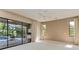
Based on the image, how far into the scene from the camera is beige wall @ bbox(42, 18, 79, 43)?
15.8m

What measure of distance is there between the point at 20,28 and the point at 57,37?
6475 mm

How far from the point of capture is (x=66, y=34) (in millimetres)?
15781

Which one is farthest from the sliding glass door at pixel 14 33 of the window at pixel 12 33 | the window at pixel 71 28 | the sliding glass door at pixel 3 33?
the window at pixel 71 28

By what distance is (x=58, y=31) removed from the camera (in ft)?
56.8

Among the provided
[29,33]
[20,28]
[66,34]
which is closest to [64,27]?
[66,34]

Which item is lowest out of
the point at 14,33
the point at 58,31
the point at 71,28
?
the point at 14,33

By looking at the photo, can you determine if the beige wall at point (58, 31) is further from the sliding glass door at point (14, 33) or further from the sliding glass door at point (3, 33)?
the sliding glass door at point (3, 33)

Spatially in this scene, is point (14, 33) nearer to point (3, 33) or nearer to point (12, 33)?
point (12, 33)

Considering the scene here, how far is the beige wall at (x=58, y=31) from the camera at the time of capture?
15.8 meters

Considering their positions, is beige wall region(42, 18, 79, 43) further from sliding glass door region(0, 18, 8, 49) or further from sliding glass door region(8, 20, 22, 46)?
sliding glass door region(0, 18, 8, 49)

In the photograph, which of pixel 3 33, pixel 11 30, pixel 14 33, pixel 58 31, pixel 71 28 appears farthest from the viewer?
pixel 58 31

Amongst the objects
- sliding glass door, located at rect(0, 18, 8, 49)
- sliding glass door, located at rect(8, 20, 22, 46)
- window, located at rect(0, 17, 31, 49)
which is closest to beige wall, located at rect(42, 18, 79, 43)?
window, located at rect(0, 17, 31, 49)

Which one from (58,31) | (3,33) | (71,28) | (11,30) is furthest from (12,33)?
(58,31)
